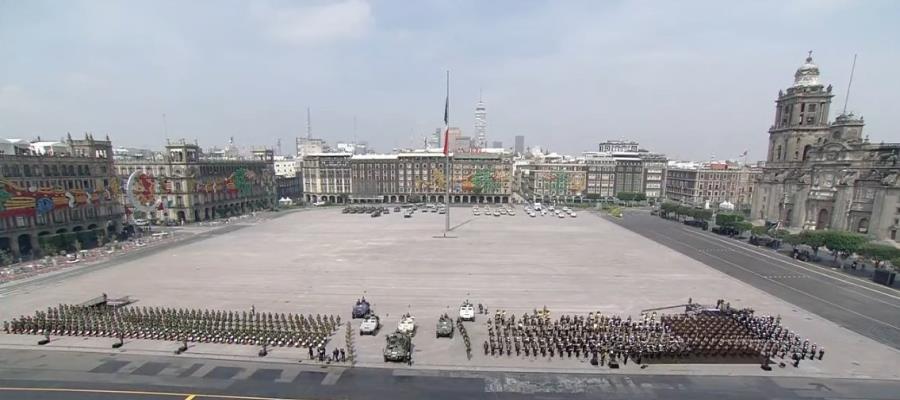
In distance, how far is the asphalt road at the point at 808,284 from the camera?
36.1 metres

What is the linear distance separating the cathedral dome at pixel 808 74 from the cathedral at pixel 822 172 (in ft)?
0.11

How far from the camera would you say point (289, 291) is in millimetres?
43719

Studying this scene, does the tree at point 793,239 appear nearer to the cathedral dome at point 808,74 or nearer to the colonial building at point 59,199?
the cathedral dome at point 808,74

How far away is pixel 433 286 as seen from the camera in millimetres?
45688

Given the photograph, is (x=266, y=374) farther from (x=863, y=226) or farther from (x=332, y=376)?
(x=863, y=226)

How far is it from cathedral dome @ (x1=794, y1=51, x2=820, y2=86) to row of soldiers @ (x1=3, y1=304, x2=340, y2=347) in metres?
109

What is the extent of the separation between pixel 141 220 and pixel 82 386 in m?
86.4

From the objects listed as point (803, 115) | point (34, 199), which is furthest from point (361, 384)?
point (803, 115)

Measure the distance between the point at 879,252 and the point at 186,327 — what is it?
7905 cm

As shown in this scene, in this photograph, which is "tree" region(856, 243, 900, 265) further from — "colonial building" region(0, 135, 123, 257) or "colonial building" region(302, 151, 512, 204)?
"colonial building" region(0, 135, 123, 257)

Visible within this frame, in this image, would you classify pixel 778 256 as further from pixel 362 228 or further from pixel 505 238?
pixel 362 228

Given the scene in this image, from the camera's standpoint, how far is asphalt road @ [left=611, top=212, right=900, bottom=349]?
119 ft

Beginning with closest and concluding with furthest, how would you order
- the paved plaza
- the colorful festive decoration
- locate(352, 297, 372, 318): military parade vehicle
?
the paved plaza < locate(352, 297, 372, 318): military parade vehicle < the colorful festive decoration

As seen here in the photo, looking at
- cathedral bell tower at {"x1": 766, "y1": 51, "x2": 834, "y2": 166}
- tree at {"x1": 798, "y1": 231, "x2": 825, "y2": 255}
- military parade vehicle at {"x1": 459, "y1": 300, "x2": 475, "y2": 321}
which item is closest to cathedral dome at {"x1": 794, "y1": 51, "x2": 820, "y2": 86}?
cathedral bell tower at {"x1": 766, "y1": 51, "x2": 834, "y2": 166}
